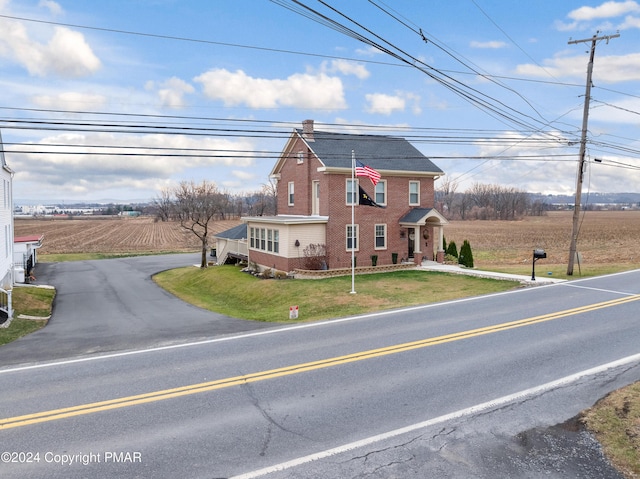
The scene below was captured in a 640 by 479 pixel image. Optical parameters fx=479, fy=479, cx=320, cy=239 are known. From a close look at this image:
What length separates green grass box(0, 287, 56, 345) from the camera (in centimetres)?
1514

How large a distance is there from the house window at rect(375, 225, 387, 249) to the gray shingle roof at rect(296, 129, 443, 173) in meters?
3.86

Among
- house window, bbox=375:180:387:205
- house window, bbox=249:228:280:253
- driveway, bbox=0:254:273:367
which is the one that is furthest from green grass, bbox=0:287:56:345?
house window, bbox=375:180:387:205

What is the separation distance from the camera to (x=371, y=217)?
30656 millimetres

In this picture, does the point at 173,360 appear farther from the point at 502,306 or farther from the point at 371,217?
the point at 371,217

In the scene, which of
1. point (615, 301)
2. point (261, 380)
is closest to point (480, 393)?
point (261, 380)

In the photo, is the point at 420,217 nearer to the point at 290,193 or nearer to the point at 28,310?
the point at 290,193

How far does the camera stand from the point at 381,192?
3103cm

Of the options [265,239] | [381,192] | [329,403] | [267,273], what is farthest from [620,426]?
[265,239]

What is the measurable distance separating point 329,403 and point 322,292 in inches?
581

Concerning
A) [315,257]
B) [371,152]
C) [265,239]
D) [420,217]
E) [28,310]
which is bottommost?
[28,310]

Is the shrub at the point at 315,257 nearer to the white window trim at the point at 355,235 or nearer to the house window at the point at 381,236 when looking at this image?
the white window trim at the point at 355,235

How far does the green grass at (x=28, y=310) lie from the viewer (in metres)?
15.1

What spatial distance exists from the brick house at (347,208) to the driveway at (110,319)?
7.37m

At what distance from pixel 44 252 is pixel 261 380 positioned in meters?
61.8
